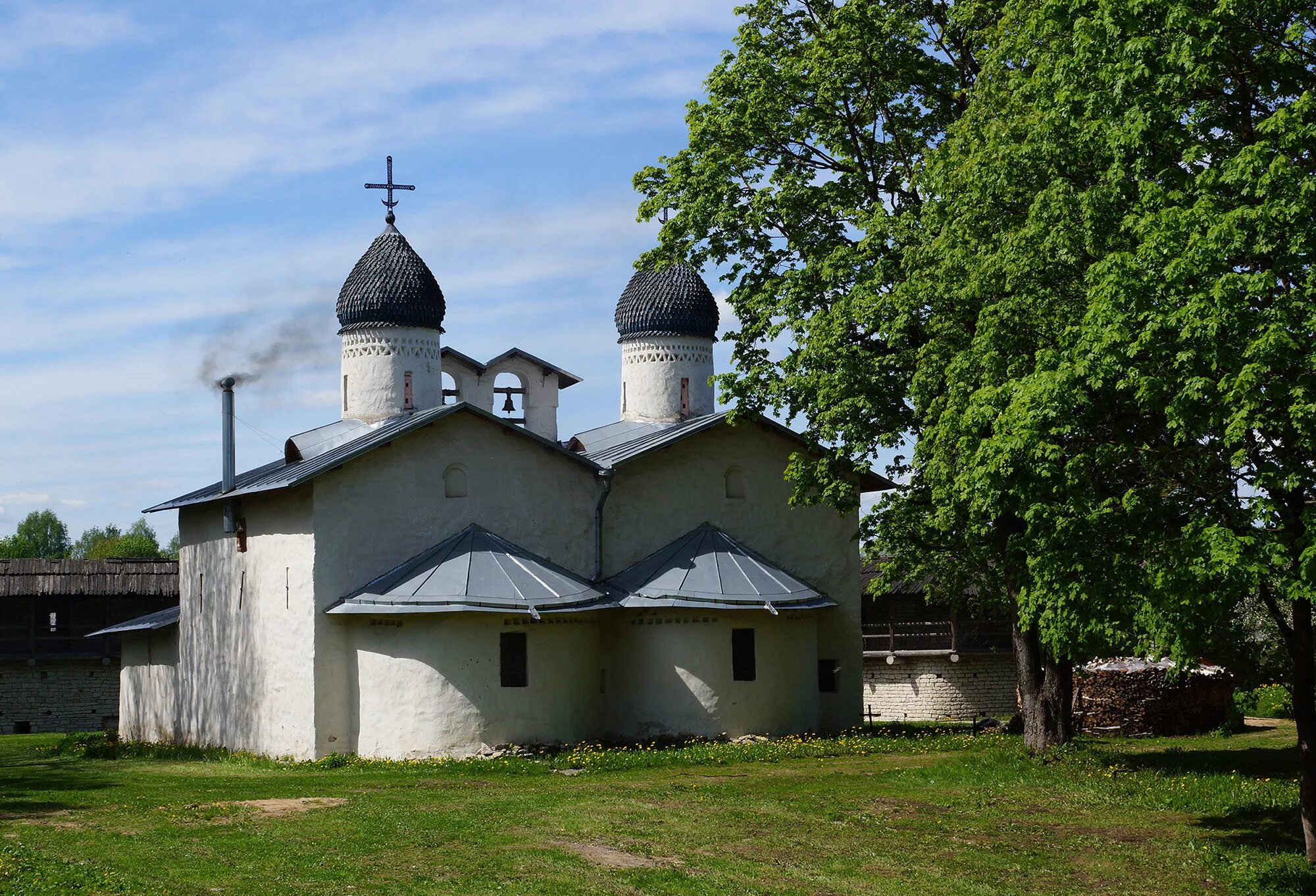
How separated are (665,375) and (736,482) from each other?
4760mm

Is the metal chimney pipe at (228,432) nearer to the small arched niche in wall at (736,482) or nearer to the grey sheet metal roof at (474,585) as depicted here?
the grey sheet metal roof at (474,585)

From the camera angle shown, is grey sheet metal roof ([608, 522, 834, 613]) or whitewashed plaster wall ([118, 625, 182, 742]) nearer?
grey sheet metal roof ([608, 522, 834, 613])

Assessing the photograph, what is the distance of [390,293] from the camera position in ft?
90.8

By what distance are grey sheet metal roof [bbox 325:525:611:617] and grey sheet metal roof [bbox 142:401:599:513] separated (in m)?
1.89

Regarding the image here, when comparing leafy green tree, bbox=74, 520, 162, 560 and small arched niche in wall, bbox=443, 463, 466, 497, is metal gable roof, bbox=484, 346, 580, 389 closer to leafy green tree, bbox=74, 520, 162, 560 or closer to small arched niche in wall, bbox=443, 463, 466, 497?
small arched niche in wall, bbox=443, 463, 466, 497

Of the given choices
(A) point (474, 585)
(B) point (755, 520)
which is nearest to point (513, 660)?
(A) point (474, 585)

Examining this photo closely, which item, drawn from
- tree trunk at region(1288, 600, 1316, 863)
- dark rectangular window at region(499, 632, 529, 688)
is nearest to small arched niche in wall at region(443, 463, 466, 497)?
dark rectangular window at region(499, 632, 529, 688)

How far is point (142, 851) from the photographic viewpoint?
12914 mm

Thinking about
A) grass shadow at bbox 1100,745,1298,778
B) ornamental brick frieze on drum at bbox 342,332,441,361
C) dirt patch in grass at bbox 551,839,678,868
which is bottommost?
grass shadow at bbox 1100,745,1298,778

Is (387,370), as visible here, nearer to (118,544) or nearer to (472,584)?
(472,584)

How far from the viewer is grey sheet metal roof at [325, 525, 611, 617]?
21.6 m

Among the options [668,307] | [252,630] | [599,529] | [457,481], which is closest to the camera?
[457,481]

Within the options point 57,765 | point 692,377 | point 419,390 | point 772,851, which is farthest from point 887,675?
point 772,851

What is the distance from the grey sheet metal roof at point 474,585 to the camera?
21.6 metres
